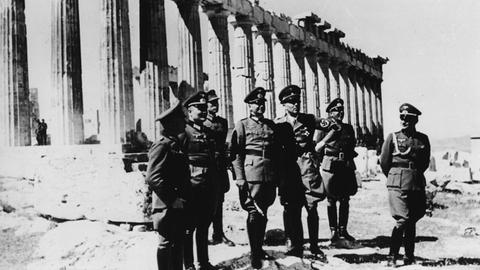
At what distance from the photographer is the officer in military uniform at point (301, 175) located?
7332mm

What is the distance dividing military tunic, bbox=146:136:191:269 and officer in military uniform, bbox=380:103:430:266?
3.03m

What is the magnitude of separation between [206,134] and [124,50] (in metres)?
9.38

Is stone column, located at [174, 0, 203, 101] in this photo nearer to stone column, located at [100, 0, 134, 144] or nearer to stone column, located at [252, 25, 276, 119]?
stone column, located at [100, 0, 134, 144]

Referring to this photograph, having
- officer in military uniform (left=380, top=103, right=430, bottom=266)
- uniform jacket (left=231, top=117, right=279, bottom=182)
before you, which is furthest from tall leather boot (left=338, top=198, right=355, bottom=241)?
uniform jacket (left=231, top=117, right=279, bottom=182)

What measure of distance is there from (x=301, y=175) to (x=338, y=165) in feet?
3.96

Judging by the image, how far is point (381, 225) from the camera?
11.5m

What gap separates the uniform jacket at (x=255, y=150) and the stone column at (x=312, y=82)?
25315mm

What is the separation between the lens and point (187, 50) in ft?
62.3

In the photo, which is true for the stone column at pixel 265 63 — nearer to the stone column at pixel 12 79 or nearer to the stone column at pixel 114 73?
the stone column at pixel 114 73

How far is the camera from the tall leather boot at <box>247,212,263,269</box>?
6.48 meters

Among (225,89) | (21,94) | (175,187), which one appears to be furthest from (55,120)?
(175,187)

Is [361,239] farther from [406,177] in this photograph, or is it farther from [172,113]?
[172,113]

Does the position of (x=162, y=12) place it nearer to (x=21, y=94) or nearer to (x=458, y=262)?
(x=21, y=94)

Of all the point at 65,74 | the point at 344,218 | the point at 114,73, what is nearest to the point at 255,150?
the point at 344,218
